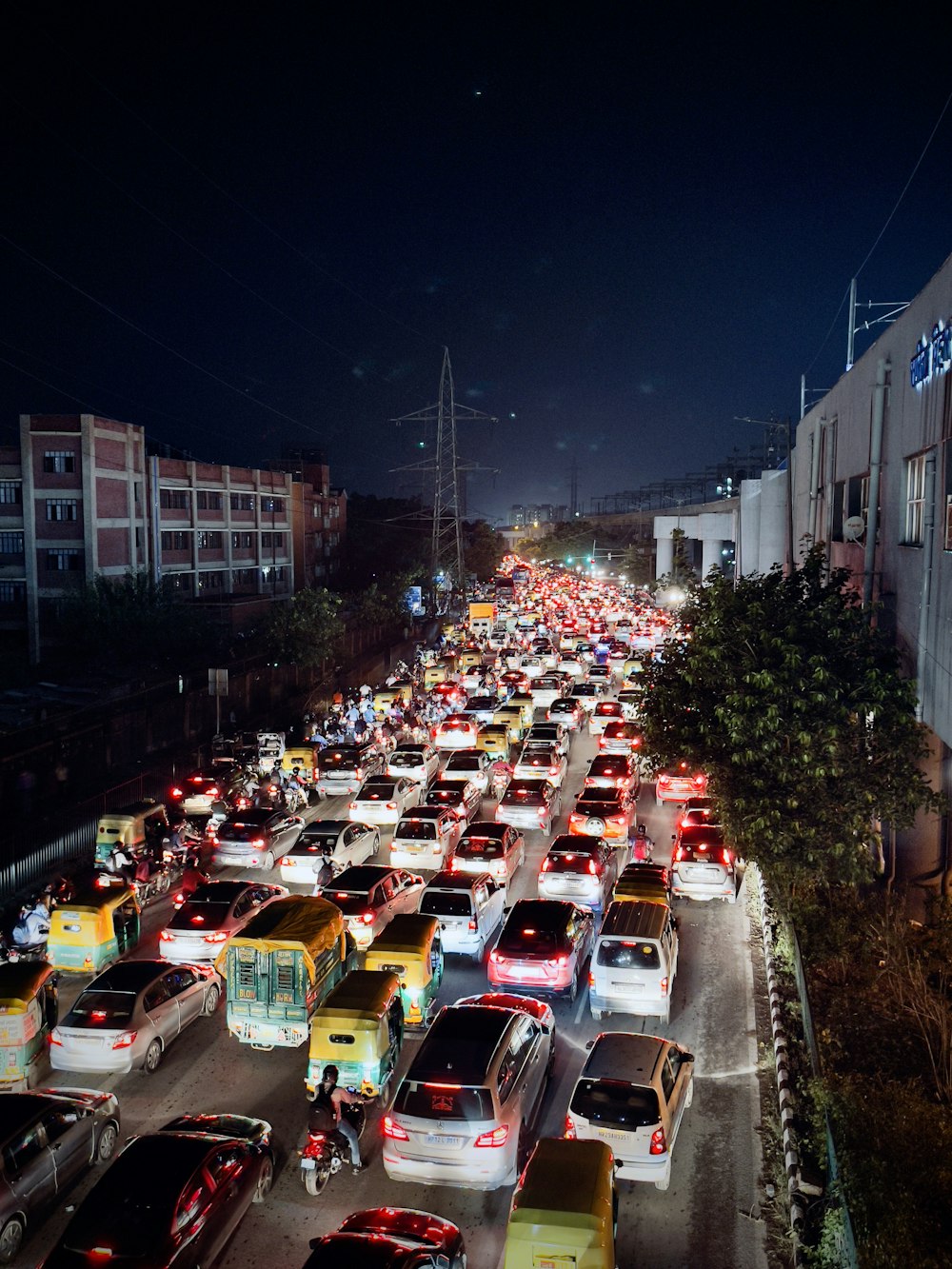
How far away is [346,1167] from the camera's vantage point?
11102mm

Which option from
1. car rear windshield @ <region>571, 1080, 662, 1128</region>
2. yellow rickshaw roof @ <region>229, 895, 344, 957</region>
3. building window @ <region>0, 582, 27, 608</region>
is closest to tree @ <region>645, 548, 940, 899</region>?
car rear windshield @ <region>571, 1080, 662, 1128</region>

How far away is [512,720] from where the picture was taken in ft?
112

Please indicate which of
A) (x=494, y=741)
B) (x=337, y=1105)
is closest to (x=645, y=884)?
(x=337, y=1105)

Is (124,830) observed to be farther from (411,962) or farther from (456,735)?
(456,735)

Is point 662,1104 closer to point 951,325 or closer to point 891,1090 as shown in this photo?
point 891,1090

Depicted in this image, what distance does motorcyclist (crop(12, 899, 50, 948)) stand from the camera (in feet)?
56.3

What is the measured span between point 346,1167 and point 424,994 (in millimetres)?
3326

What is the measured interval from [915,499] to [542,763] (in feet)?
43.7

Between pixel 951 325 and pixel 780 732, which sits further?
pixel 780 732

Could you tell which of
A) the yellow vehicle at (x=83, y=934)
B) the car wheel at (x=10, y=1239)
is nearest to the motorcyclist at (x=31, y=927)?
the yellow vehicle at (x=83, y=934)

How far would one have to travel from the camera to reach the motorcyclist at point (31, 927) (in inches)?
676

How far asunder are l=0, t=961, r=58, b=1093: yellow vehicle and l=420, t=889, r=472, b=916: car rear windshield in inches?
227

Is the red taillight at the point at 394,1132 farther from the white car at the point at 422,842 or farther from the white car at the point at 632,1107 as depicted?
the white car at the point at 422,842

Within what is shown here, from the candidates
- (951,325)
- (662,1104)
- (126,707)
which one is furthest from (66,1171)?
(126,707)
